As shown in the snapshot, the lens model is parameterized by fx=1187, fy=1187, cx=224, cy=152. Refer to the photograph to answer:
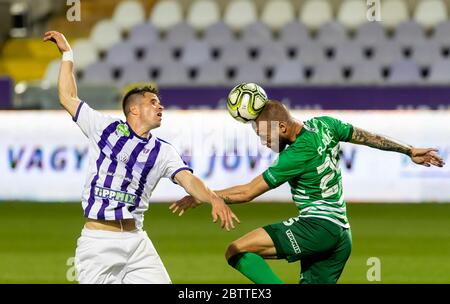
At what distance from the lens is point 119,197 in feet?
28.1

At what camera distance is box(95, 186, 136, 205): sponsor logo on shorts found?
28.1 ft

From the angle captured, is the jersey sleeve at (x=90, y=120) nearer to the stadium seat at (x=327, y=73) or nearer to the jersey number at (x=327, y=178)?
the jersey number at (x=327, y=178)

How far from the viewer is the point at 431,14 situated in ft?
74.8

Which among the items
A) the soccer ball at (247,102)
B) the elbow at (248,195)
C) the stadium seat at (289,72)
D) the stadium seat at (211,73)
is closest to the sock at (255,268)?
the elbow at (248,195)

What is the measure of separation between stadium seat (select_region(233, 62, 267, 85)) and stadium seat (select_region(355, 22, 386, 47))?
6.47ft

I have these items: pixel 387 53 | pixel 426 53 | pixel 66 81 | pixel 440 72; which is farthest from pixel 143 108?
pixel 426 53

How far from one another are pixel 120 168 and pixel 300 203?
138 centimetres

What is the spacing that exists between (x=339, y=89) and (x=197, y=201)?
37.2 feet

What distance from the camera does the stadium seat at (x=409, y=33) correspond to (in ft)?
73.9

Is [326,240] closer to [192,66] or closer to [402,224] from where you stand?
[402,224]

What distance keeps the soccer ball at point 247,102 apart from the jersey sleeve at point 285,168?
381 mm

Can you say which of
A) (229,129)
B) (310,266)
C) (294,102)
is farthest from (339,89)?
(310,266)
